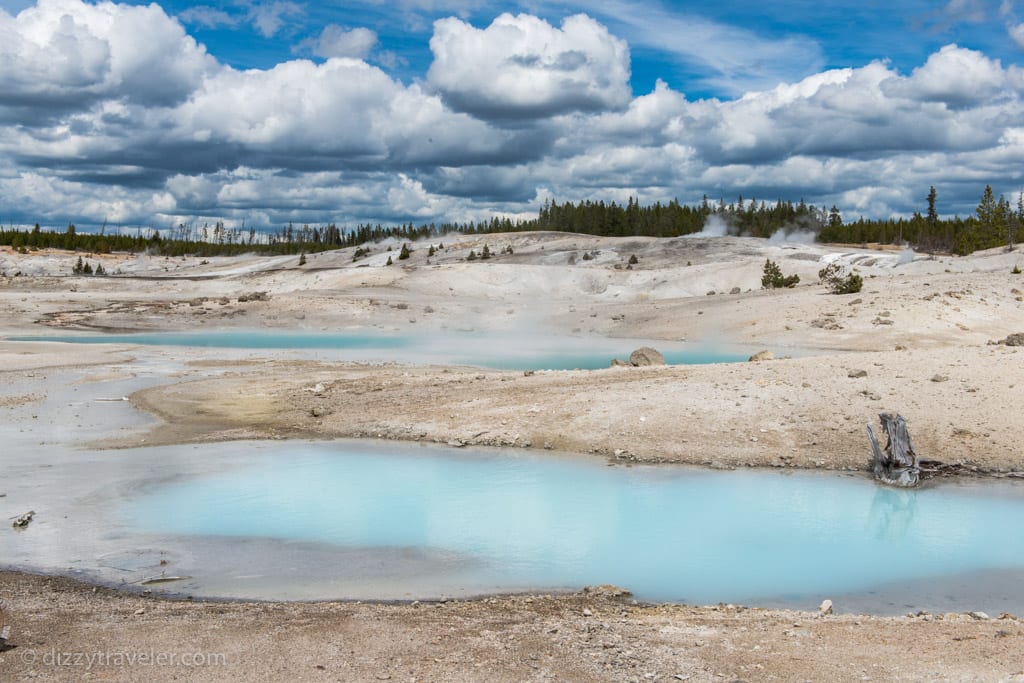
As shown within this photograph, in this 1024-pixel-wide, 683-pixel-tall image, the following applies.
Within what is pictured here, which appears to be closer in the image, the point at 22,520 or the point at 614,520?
the point at 22,520

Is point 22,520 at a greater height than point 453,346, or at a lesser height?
lesser

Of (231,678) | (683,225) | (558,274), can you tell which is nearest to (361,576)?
(231,678)

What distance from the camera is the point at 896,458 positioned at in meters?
14.3

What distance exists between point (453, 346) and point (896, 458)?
23212 millimetres

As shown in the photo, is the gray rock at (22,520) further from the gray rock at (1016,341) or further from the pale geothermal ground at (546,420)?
the gray rock at (1016,341)

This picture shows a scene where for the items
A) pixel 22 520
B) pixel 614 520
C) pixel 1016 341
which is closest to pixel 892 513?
pixel 614 520

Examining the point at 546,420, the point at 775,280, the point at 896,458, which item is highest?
the point at 775,280

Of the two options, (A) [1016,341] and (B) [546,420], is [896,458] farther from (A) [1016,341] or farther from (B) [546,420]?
(A) [1016,341]

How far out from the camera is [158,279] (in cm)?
6931

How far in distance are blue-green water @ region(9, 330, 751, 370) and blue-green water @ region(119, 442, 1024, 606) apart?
13.1 m

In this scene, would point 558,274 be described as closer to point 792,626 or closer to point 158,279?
point 158,279

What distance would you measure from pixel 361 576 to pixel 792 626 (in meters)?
4.75

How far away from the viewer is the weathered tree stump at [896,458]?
558 inches

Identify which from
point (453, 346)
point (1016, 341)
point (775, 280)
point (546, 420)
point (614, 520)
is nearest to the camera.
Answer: point (614, 520)
